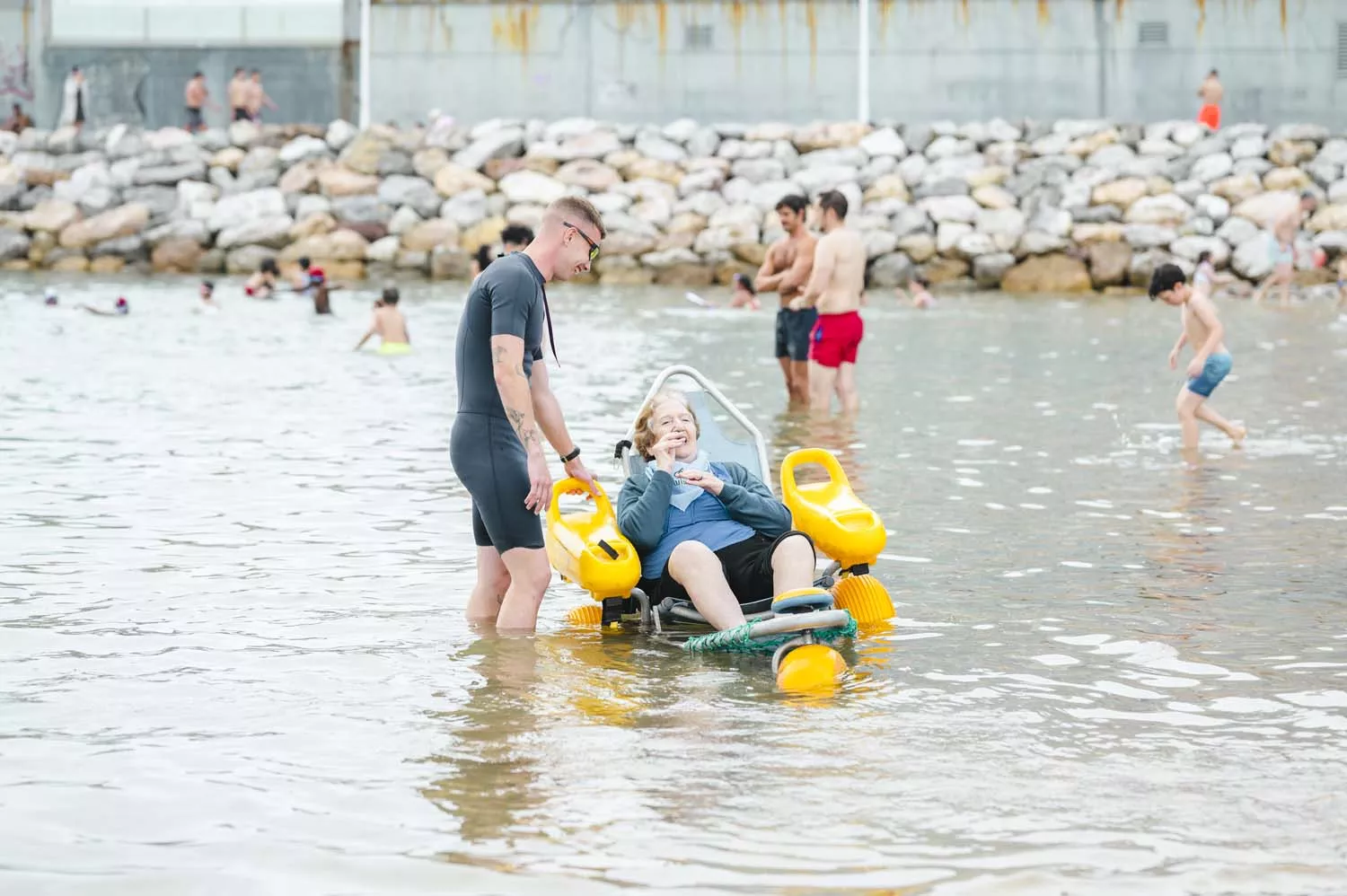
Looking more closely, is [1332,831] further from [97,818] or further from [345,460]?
[345,460]

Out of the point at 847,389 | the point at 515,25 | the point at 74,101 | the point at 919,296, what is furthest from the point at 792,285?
the point at 74,101

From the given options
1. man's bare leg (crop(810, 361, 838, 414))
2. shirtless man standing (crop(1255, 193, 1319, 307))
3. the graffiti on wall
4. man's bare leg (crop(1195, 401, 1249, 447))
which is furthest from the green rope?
the graffiti on wall

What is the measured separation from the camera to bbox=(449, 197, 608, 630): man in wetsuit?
6.68 meters

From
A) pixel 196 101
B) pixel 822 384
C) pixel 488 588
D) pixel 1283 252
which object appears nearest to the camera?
pixel 488 588

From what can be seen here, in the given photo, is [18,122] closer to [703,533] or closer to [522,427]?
[703,533]

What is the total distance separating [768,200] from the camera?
36438mm

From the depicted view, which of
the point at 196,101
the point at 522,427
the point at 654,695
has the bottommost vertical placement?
the point at 654,695

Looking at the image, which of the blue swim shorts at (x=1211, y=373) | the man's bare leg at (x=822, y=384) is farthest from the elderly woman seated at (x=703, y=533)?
the man's bare leg at (x=822, y=384)

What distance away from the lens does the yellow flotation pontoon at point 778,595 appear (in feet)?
21.3

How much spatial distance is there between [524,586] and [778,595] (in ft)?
3.17

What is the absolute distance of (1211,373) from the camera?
12.6 meters

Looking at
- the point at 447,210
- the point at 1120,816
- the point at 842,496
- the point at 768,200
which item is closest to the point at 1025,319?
the point at 768,200

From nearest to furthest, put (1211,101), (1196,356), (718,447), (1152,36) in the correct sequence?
(718,447), (1196,356), (1211,101), (1152,36)

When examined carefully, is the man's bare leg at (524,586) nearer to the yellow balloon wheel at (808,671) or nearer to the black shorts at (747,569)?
the black shorts at (747,569)
